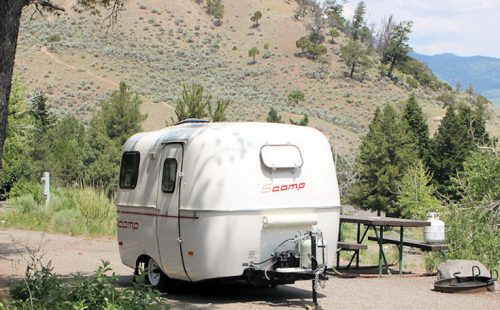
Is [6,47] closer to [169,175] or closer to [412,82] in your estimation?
[169,175]

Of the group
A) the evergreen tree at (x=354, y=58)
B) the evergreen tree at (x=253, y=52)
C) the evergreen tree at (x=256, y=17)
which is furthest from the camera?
the evergreen tree at (x=256, y=17)

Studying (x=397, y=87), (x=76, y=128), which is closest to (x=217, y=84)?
(x=397, y=87)

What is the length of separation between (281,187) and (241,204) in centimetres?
65

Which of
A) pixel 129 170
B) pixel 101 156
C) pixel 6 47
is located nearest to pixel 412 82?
pixel 101 156

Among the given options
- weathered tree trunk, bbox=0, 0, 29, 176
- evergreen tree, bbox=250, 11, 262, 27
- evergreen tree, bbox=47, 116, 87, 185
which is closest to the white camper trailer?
weathered tree trunk, bbox=0, 0, 29, 176

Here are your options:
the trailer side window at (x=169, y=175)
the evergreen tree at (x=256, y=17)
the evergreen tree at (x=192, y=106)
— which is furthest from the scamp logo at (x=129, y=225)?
the evergreen tree at (x=256, y=17)

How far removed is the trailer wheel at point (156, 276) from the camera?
36.0 feet

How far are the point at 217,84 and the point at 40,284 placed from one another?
71.0m

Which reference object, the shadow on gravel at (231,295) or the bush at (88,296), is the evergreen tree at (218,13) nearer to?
the shadow on gravel at (231,295)

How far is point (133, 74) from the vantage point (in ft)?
247

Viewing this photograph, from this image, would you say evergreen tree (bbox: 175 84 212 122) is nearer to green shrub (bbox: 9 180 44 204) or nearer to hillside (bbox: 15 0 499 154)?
green shrub (bbox: 9 180 44 204)

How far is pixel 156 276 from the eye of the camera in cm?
1107

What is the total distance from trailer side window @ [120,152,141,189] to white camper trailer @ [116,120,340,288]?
1.67ft

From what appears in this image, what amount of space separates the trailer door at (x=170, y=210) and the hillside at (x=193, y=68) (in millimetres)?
48331
